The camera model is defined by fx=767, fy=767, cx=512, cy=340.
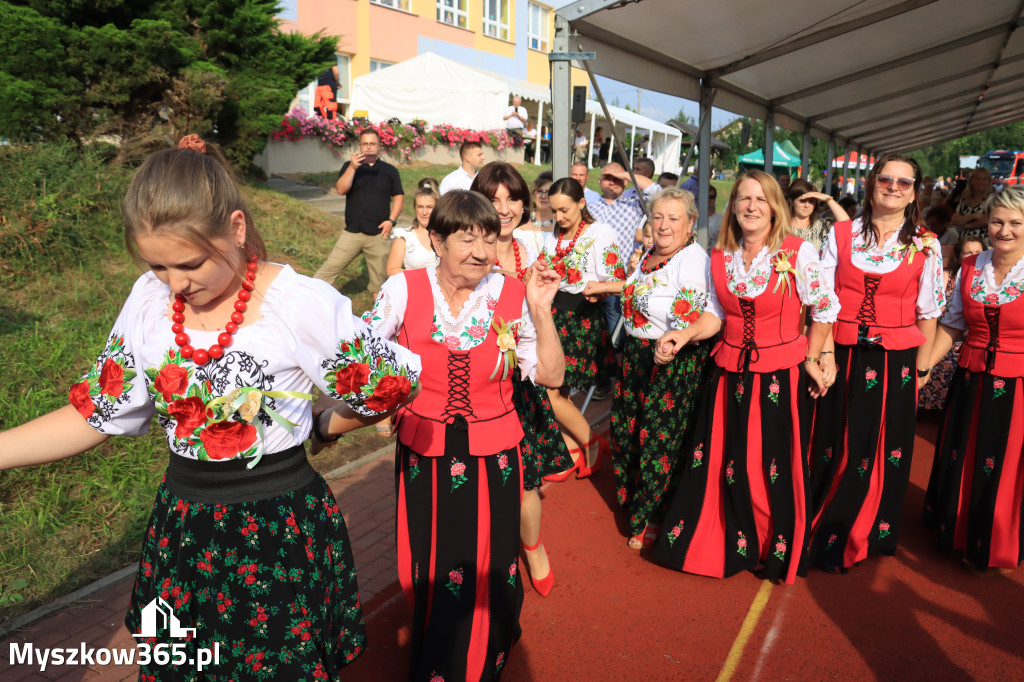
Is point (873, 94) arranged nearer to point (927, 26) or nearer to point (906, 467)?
point (927, 26)

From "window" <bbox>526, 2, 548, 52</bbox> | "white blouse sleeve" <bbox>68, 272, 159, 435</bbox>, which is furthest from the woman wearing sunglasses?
"window" <bbox>526, 2, 548, 52</bbox>

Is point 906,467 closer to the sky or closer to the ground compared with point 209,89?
closer to the ground

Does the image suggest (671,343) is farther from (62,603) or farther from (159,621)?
(62,603)

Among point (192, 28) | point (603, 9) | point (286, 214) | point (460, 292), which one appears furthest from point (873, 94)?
point (460, 292)

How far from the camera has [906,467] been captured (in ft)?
13.8

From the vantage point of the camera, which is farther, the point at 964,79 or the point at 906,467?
the point at 964,79

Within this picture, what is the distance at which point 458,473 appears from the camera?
2973mm

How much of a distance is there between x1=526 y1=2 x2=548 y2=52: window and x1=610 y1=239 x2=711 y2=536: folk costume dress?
31902 mm

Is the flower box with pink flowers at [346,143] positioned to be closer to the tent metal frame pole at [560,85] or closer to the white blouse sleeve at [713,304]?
the tent metal frame pole at [560,85]

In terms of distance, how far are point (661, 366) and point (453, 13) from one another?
2849 cm

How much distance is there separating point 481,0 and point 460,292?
101 ft

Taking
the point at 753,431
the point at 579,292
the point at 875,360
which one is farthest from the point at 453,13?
the point at 753,431

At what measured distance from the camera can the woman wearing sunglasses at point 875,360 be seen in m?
4.04

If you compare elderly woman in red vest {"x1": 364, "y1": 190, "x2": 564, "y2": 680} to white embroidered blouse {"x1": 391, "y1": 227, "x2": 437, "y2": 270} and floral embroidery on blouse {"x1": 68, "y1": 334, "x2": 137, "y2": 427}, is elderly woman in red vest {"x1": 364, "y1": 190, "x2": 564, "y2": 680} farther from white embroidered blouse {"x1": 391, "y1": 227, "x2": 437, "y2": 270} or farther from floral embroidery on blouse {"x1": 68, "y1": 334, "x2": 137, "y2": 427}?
white embroidered blouse {"x1": 391, "y1": 227, "x2": 437, "y2": 270}
